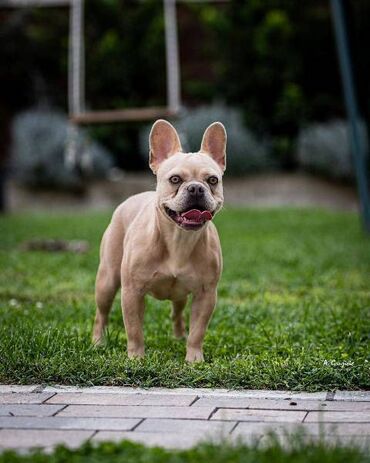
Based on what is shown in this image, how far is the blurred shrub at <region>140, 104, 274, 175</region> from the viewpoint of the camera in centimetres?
1595

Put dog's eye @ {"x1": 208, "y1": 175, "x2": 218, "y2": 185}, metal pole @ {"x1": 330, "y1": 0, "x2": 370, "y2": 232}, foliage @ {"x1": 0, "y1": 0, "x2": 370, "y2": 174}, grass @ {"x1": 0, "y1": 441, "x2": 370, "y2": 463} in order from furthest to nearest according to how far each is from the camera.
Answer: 1. foliage @ {"x1": 0, "y1": 0, "x2": 370, "y2": 174}
2. metal pole @ {"x1": 330, "y1": 0, "x2": 370, "y2": 232}
3. dog's eye @ {"x1": 208, "y1": 175, "x2": 218, "y2": 185}
4. grass @ {"x1": 0, "y1": 441, "x2": 370, "y2": 463}

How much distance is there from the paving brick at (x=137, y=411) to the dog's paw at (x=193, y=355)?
0.87m

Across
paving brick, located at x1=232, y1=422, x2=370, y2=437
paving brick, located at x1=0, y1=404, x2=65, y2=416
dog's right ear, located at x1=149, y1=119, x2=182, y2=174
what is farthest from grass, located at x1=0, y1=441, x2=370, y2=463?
dog's right ear, located at x1=149, y1=119, x2=182, y2=174

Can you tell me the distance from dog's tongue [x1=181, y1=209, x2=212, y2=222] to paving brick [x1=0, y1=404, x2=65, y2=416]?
1.05 metres

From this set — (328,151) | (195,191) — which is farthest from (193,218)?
(328,151)

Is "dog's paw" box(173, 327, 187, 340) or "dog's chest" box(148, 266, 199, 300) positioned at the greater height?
"dog's chest" box(148, 266, 199, 300)

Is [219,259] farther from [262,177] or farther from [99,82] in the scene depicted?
[99,82]

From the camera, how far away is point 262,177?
16.3 metres

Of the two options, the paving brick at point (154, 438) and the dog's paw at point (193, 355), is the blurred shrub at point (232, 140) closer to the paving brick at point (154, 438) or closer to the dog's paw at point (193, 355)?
the dog's paw at point (193, 355)

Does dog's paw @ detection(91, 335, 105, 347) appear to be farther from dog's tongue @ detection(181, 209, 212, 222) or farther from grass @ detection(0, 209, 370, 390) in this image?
dog's tongue @ detection(181, 209, 212, 222)

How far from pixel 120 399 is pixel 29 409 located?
1.16ft

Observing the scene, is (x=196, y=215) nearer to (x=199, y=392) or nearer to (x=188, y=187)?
(x=188, y=187)

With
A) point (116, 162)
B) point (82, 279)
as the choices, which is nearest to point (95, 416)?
point (82, 279)

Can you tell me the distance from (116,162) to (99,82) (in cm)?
148
